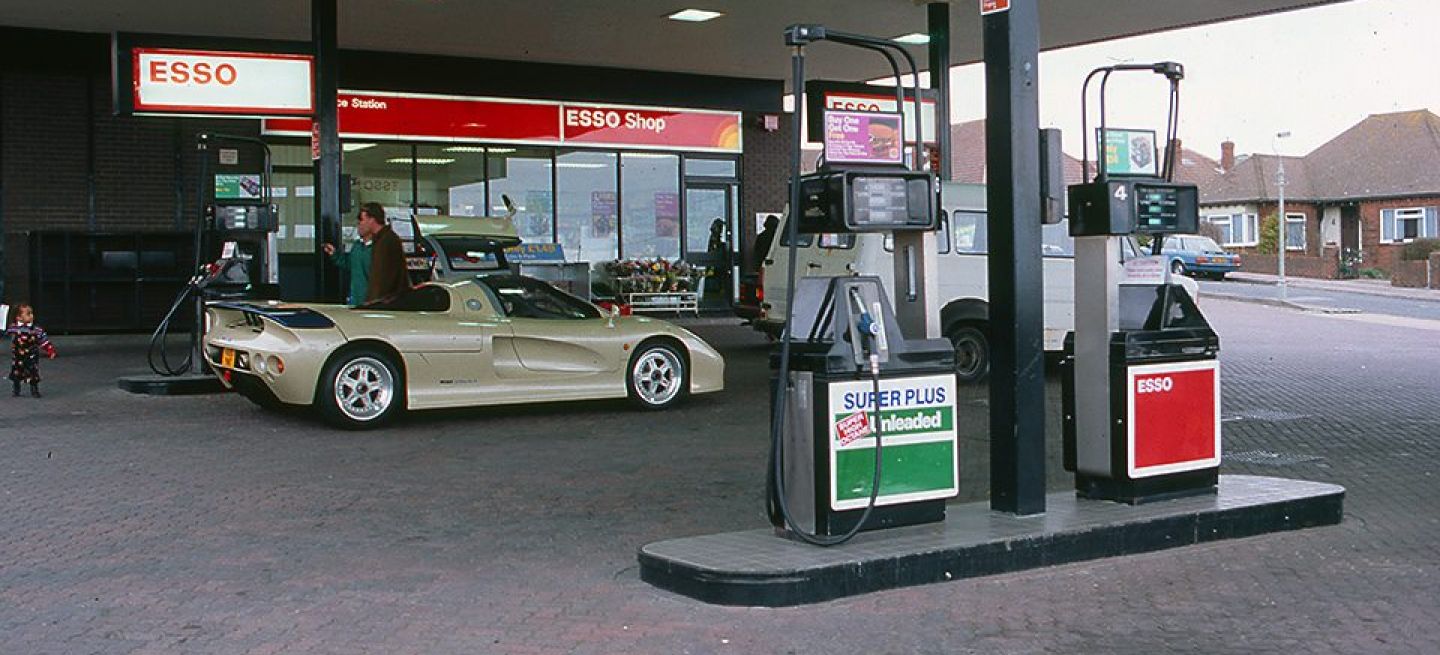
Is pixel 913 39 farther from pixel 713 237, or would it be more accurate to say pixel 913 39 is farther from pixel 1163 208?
pixel 1163 208

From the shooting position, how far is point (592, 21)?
21.4m

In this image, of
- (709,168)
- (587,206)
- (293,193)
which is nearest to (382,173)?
(293,193)

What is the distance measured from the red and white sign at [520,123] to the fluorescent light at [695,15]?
6037 mm

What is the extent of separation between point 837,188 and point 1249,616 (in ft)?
8.52

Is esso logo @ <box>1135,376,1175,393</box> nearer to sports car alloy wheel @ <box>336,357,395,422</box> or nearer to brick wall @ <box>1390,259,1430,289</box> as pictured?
sports car alloy wheel @ <box>336,357,395,422</box>

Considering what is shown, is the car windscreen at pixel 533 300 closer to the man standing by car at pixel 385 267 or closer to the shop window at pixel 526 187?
the man standing by car at pixel 385 267

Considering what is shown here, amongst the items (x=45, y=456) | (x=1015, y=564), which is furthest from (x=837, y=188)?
(x=45, y=456)

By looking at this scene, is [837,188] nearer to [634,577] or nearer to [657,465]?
[634,577]

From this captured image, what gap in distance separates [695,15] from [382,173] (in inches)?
290

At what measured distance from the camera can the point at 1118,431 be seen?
767 centimetres

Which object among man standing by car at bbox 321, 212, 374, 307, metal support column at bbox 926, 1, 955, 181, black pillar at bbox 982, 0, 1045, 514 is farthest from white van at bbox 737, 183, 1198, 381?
black pillar at bbox 982, 0, 1045, 514

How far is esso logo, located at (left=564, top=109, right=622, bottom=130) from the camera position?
87.9 ft

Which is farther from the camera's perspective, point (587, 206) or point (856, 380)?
point (587, 206)

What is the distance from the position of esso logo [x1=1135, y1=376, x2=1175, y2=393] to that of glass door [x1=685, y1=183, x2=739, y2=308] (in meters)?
20.7
